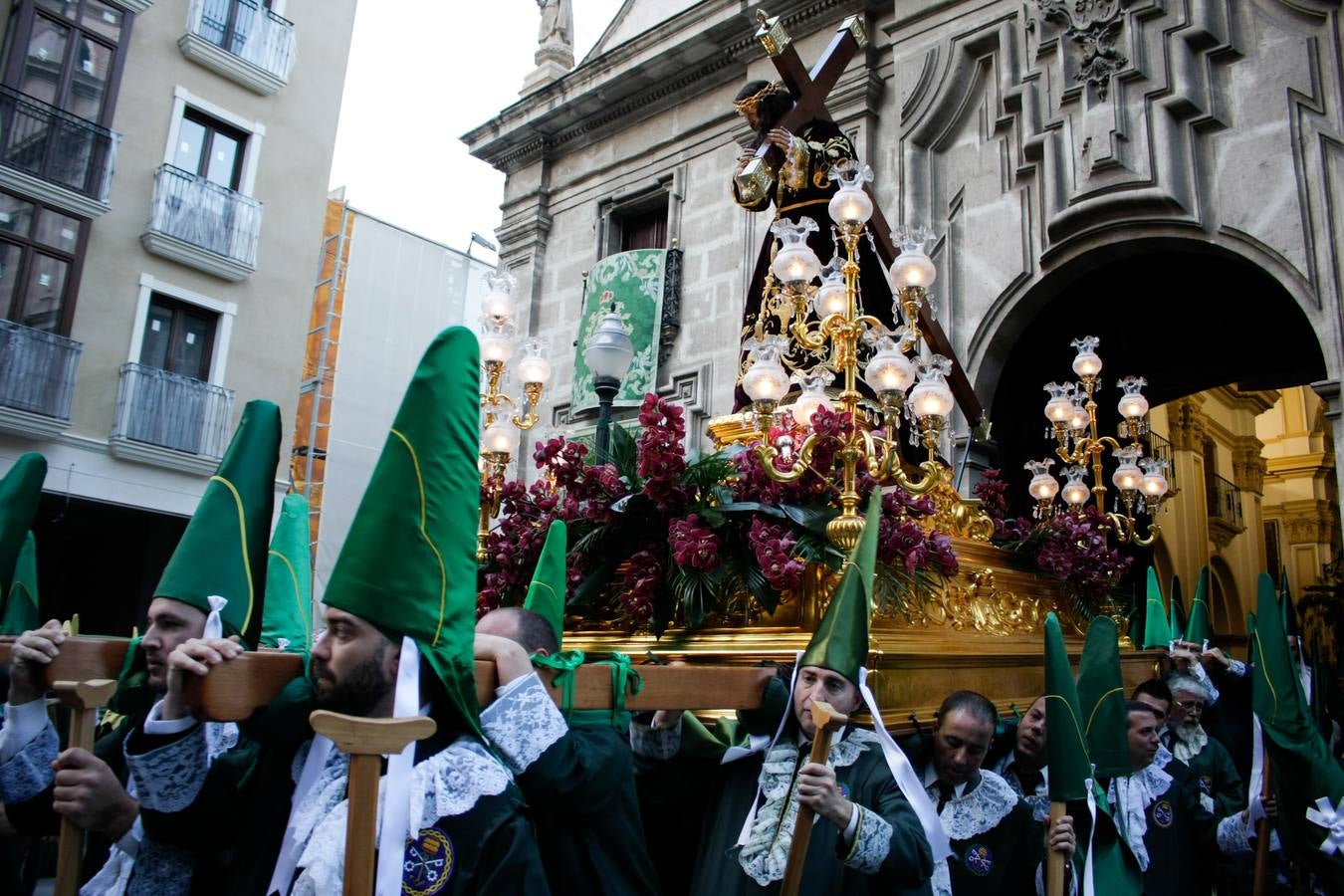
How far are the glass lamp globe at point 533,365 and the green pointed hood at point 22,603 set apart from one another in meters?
2.38

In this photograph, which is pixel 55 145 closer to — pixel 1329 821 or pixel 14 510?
pixel 14 510

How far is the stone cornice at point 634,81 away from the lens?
1062 cm

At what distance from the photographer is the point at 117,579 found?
13.7 meters

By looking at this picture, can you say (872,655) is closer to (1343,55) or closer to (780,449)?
(780,449)

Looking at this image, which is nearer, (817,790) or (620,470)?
(817,790)

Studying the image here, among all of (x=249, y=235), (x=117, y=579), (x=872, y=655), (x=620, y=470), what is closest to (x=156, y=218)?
(x=249, y=235)

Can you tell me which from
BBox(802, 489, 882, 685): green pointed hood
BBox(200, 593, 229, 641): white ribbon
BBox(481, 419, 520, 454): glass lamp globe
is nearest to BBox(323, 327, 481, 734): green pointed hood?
BBox(200, 593, 229, 641): white ribbon

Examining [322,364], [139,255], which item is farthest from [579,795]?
[322,364]

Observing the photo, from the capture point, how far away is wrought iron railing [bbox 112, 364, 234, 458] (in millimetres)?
12594

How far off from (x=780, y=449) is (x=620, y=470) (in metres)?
0.73

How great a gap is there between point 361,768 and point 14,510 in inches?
63.9

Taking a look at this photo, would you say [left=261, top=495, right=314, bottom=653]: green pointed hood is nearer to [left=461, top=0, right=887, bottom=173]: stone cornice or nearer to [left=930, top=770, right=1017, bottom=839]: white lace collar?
[left=930, top=770, right=1017, bottom=839]: white lace collar

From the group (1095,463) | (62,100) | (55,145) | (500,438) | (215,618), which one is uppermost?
(62,100)

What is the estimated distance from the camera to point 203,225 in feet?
44.3
